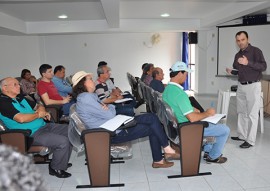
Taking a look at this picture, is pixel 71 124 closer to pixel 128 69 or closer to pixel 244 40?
pixel 244 40

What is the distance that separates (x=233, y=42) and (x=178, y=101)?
5429mm

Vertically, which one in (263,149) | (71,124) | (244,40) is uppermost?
(244,40)

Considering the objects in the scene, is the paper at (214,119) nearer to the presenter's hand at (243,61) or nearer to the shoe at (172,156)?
the shoe at (172,156)

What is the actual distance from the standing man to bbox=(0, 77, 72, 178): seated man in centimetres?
241

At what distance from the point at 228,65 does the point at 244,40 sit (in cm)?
433

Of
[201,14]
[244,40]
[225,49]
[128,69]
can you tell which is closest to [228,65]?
[225,49]

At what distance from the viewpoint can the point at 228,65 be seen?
7.66 meters

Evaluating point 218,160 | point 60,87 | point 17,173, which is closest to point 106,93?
point 60,87

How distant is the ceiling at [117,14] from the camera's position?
5.01 metres

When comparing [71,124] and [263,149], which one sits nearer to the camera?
[71,124]

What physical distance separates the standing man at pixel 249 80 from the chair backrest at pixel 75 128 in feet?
7.19

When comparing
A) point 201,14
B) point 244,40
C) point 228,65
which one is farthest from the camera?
point 228,65

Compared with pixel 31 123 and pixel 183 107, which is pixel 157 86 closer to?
pixel 183 107

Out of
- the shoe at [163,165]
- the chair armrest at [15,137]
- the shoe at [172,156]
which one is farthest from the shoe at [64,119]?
the shoe at [172,156]
